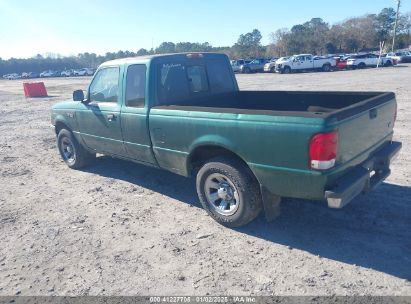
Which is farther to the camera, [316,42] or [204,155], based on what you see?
[316,42]

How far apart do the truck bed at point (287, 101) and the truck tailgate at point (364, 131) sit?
0.29ft

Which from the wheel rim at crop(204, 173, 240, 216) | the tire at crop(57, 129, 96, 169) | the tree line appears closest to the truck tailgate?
the wheel rim at crop(204, 173, 240, 216)

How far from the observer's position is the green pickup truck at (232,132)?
3.27 m

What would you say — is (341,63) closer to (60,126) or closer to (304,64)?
(304,64)

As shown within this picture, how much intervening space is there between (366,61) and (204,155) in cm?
3807

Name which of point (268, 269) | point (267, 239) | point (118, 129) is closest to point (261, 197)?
point (267, 239)

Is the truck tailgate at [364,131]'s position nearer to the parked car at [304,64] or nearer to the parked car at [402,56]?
the parked car at [304,64]

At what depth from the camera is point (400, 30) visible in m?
94.1

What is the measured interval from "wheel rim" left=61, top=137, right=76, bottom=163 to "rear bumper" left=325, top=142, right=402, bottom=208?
5003 mm

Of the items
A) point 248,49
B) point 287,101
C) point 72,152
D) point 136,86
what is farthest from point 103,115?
point 248,49

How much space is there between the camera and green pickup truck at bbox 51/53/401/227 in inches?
129

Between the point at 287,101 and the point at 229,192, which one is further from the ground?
the point at 287,101

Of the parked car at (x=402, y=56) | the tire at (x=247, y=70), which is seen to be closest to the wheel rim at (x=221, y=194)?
the tire at (x=247, y=70)

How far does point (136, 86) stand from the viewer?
16.2ft
